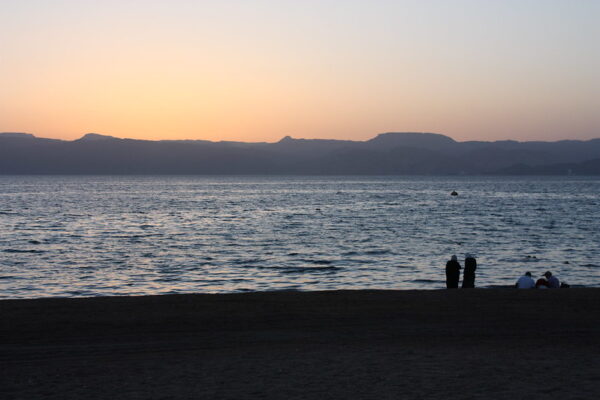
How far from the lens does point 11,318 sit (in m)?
14.9

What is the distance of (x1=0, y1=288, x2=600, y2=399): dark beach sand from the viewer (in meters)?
9.60

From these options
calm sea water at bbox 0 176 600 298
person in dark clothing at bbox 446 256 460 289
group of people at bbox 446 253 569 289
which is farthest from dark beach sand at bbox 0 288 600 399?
calm sea water at bbox 0 176 600 298

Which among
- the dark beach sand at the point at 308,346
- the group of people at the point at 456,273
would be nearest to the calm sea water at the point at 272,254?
the group of people at the point at 456,273

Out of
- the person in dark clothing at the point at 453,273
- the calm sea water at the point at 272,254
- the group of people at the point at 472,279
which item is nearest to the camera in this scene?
the group of people at the point at 472,279

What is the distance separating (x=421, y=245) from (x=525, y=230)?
15.5 metres

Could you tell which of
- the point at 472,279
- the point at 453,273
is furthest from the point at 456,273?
the point at 472,279

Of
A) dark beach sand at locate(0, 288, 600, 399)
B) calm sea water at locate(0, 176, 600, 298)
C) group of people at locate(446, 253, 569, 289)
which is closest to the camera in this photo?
dark beach sand at locate(0, 288, 600, 399)

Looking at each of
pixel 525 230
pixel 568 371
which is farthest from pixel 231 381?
pixel 525 230

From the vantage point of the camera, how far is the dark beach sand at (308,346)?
31.5 feet

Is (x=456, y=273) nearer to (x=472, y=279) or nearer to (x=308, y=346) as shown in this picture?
(x=472, y=279)

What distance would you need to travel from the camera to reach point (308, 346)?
12.4 metres

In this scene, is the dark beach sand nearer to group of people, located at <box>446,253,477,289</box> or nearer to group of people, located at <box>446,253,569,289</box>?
group of people, located at <box>446,253,569,289</box>

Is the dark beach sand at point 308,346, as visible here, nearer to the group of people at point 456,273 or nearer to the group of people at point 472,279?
the group of people at point 472,279

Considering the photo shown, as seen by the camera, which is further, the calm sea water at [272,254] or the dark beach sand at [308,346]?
the calm sea water at [272,254]
